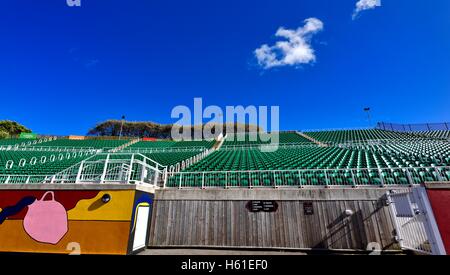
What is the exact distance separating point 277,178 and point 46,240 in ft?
27.1

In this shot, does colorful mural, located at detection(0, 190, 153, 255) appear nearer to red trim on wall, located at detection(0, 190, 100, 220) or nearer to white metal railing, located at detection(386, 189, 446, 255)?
red trim on wall, located at detection(0, 190, 100, 220)

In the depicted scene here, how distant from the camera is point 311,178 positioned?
7.69m

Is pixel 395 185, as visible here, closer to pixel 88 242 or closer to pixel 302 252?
pixel 302 252

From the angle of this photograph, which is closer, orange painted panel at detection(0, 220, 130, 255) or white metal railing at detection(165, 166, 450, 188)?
orange painted panel at detection(0, 220, 130, 255)

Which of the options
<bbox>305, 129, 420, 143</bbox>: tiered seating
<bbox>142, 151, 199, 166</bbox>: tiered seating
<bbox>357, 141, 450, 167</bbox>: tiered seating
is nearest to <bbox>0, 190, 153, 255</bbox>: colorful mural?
<bbox>142, 151, 199, 166</bbox>: tiered seating

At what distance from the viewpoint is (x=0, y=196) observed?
635cm

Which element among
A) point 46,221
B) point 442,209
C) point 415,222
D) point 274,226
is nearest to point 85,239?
point 46,221

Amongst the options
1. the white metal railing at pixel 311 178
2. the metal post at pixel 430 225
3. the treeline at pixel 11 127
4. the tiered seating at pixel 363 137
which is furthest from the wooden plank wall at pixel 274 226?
the treeline at pixel 11 127

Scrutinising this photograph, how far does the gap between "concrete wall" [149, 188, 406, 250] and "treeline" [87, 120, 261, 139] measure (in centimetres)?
4550

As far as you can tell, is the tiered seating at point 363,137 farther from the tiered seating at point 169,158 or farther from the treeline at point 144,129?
the treeline at point 144,129

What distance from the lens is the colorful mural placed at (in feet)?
18.9

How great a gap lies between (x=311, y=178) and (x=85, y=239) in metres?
8.24

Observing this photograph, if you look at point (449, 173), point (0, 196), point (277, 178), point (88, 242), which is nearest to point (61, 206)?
point (88, 242)

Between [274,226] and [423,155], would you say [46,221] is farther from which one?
[423,155]
